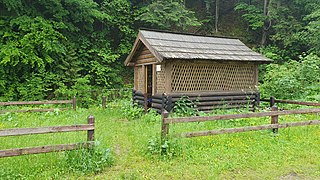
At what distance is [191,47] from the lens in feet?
34.3

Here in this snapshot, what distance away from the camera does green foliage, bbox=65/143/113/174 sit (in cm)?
449

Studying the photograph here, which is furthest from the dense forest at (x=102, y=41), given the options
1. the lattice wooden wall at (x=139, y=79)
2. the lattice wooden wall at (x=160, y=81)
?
the lattice wooden wall at (x=160, y=81)

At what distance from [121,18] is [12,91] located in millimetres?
9485

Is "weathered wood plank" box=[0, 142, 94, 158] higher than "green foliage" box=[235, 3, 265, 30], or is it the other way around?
"green foliage" box=[235, 3, 265, 30]

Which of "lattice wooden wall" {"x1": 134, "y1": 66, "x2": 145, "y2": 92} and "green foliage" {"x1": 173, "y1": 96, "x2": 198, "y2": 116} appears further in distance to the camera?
"lattice wooden wall" {"x1": 134, "y1": 66, "x2": 145, "y2": 92}

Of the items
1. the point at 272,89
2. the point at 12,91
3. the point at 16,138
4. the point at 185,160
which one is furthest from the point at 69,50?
the point at 185,160

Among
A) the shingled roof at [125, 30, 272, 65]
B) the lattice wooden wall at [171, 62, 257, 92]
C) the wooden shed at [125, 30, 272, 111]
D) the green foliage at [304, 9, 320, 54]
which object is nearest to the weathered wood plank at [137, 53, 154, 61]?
the wooden shed at [125, 30, 272, 111]

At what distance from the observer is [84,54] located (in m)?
17.3

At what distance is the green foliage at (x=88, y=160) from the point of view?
449 cm

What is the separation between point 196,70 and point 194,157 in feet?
17.7

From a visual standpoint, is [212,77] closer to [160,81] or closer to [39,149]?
[160,81]

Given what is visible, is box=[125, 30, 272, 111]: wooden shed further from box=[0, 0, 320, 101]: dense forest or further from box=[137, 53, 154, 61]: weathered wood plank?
box=[0, 0, 320, 101]: dense forest

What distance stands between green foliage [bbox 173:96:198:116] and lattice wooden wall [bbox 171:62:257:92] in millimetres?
442

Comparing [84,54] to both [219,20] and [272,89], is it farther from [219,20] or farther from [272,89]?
[219,20]
